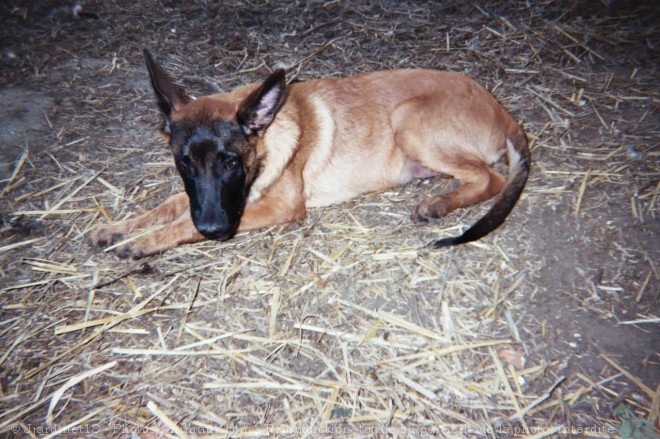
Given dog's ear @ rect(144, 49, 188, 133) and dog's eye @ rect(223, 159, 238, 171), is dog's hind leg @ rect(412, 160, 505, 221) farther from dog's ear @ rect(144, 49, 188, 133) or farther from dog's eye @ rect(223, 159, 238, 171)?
dog's ear @ rect(144, 49, 188, 133)

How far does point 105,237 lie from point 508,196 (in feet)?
10.7

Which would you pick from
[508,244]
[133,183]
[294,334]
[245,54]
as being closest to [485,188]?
[508,244]

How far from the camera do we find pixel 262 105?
308cm

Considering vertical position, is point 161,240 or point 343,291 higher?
point 161,240

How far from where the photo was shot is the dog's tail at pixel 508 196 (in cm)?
304

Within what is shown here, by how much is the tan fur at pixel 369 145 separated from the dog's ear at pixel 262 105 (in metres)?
0.16

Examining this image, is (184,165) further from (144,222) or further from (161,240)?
(144,222)

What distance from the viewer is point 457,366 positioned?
2.52 meters

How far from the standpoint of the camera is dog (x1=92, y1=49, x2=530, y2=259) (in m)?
2.97

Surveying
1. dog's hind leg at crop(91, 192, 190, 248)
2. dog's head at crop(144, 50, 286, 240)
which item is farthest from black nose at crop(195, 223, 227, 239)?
dog's hind leg at crop(91, 192, 190, 248)

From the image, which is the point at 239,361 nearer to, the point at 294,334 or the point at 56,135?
the point at 294,334

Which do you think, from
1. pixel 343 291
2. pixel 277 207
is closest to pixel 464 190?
pixel 343 291

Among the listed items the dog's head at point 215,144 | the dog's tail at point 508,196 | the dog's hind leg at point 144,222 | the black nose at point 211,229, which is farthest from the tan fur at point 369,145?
the black nose at point 211,229

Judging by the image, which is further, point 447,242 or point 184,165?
point 447,242
